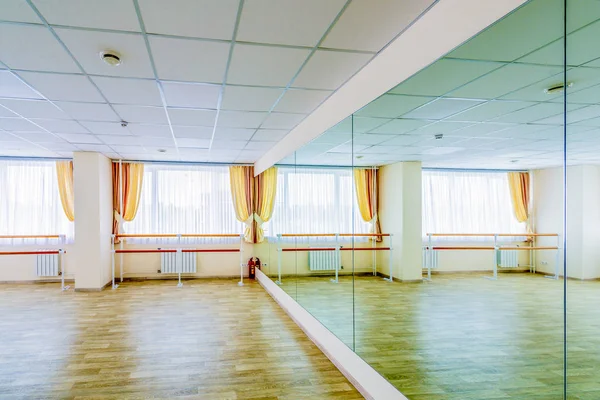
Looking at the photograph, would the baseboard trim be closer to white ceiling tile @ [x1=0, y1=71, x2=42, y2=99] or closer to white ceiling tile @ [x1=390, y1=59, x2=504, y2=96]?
white ceiling tile @ [x1=390, y1=59, x2=504, y2=96]

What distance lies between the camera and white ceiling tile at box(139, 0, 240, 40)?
2.09m

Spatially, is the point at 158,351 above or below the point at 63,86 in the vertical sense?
below

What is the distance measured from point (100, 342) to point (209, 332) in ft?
3.93

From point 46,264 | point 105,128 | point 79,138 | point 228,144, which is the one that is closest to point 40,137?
point 79,138

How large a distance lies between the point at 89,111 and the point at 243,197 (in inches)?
181

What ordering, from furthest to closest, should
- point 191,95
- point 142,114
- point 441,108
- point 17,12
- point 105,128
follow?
point 105,128
point 142,114
point 191,95
point 441,108
point 17,12

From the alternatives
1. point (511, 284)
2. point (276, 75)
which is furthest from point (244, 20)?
point (511, 284)

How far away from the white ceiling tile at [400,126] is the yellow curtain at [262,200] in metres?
3.79

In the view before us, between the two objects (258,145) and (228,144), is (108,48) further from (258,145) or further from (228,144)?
(258,145)

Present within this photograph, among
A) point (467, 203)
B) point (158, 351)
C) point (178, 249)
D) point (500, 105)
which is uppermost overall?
point (500, 105)

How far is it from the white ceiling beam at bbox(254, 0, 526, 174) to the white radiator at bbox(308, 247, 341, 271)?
168cm

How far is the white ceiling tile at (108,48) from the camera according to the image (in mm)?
2443

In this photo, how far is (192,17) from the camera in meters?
2.24

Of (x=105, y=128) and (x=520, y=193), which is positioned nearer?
(x=520, y=193)
